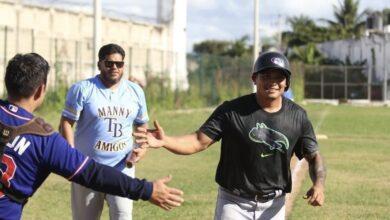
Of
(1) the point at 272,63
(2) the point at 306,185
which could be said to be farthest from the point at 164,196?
(2) the point at 306,185

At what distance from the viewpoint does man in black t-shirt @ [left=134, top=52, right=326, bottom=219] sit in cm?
570

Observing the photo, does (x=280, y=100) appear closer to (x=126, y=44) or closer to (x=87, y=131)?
(x=87, y=131)

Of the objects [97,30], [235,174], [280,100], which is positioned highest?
[97,30]

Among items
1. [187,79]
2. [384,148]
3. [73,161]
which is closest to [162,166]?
[384,148]

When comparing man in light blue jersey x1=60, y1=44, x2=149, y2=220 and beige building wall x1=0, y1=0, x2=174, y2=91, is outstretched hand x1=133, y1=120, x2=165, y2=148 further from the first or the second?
beige building wall x1=0, y1=0, x2=174, y2=91

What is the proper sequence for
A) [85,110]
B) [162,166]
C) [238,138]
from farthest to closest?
[162,166] → [85,110] → [238,138]

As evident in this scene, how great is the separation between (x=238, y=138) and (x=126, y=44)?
3907 centimetres

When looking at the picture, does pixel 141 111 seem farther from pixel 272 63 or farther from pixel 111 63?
pixel 272 63

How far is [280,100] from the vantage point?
583 centimetres

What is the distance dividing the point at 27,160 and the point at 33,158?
0.11ft

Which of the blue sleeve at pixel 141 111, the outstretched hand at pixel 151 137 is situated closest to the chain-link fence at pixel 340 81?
the blue sleeve at pixel 141 111

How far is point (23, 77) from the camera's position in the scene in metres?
4.19

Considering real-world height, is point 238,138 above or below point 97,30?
below

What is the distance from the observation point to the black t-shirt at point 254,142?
5707mm
